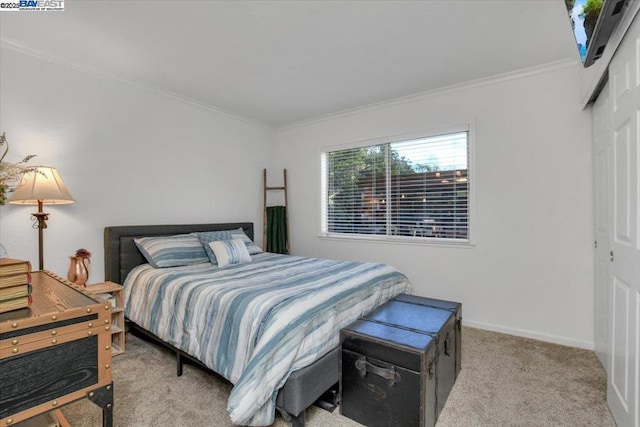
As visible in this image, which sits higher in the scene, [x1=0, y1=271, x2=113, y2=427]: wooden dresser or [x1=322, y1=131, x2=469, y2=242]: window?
[x1=322, y1=131, x2=469, y2=242]: window

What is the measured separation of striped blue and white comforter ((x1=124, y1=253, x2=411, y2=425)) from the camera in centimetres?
155

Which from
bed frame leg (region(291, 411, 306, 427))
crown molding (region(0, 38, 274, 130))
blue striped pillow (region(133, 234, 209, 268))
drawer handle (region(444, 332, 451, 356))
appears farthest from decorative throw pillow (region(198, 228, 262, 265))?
drawer handle (region(444, 332, 451, 356))

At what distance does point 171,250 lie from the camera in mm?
2930

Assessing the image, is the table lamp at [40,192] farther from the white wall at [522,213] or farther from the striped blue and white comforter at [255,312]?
the white wall at [522,213]

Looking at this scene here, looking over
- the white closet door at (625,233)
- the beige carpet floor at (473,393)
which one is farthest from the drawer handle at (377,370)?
the white closet door at (625,233)

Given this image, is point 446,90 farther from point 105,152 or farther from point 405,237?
point 105,152

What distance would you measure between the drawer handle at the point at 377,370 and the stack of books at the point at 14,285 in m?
1.50

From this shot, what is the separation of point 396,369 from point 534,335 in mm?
2076

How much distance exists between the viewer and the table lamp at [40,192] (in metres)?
2.27

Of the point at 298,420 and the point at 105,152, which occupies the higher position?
the point at 105,152

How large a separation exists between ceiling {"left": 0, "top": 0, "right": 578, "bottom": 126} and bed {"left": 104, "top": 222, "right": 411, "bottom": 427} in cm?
158

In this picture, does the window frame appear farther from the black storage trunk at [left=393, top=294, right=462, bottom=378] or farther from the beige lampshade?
the beige lampshade

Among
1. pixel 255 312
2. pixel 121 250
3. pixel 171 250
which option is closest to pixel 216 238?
pixel 171 250

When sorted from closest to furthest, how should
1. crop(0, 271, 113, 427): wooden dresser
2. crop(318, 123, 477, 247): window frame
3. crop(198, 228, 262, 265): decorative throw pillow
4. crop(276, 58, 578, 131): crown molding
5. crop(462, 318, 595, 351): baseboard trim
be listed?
crop(0, 271, 113, 427): wooden dresser → crop(462, 318, 595, 351): baseboard trim → crop(276, 58, 578, 131): crown molding → crop(198, 228, 262, 265): decorative throw pillow → crop(318, 123, 477, 247): window frame
